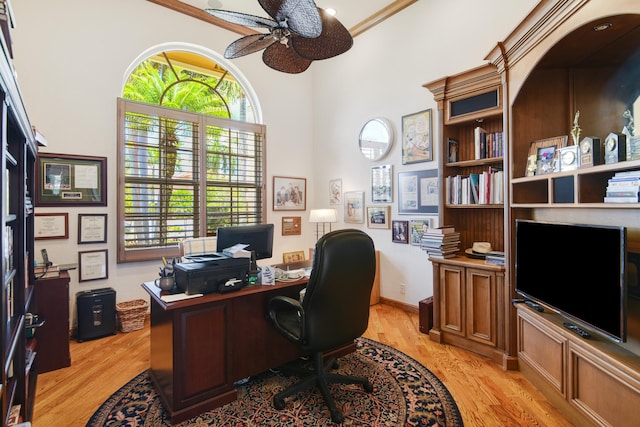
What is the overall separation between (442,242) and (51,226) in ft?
13.0

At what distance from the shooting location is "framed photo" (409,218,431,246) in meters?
3.76

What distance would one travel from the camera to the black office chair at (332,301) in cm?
186

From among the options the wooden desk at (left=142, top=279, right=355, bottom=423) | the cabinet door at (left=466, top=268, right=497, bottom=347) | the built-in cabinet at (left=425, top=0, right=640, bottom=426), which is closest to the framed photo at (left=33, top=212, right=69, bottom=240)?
the wooden desk at (left=142, top=279, right=355, bottom=423)

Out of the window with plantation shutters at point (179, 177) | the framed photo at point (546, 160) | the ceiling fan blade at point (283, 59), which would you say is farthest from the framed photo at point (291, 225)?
the framed photo at point (546, 160)

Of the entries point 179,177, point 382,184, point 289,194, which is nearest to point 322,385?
point 382,184

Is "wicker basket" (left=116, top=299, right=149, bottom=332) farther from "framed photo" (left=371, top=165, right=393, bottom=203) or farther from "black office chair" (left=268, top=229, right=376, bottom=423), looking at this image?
"framed photo" (left=371, top=165, right=393, bottom=203)

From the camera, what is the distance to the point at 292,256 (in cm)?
510

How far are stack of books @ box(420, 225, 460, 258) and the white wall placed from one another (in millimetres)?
661

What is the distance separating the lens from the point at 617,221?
199 cm

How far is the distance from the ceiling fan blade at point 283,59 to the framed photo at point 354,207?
235cm

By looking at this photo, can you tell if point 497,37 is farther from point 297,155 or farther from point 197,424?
point 197,424

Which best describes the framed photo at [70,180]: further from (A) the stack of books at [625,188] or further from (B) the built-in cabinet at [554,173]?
(A) the stack of books at [625,188]

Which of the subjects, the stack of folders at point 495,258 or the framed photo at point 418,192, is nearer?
the stack of folders at point 495,258

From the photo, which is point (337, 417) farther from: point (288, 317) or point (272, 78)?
point (272, 78)
